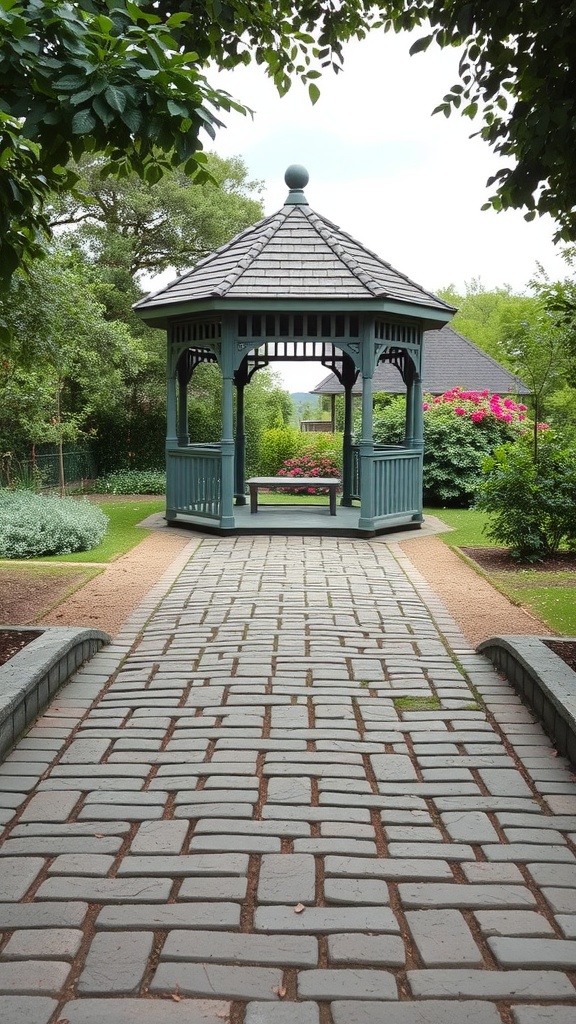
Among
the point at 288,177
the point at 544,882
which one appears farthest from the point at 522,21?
the point at 288,177

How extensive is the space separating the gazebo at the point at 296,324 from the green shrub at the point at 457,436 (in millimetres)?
4058

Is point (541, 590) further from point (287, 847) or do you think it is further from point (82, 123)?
point (82, 123)

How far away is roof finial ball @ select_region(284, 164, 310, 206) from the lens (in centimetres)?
1596

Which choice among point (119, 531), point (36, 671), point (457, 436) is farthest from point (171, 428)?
point (36, 671)

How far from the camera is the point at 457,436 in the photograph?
19.4 metres

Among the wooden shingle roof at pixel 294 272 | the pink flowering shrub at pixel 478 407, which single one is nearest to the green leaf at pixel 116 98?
the wooden shingle roof at pixel 294 272

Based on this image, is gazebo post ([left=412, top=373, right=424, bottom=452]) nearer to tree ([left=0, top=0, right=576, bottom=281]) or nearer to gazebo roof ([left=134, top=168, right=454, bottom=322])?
gazebo roof ([left=134, top=168, right=454, bottom=322])

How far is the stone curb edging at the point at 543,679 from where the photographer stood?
4512mm

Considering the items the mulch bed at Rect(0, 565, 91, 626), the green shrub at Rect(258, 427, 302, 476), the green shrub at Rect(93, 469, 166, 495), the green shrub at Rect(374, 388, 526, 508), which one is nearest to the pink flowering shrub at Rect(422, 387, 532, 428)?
the green shrub at Rect(374, 388, 526, 508)

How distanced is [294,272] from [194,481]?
3.62m

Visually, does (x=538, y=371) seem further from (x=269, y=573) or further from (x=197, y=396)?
(x=197, y=396)

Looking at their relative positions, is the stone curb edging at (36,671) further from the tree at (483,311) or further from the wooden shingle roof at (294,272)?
the tree at (483,311)

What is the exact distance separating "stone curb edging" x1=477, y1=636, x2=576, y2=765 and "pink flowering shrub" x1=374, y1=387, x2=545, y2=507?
12355mm

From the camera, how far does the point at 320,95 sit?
679 cm
